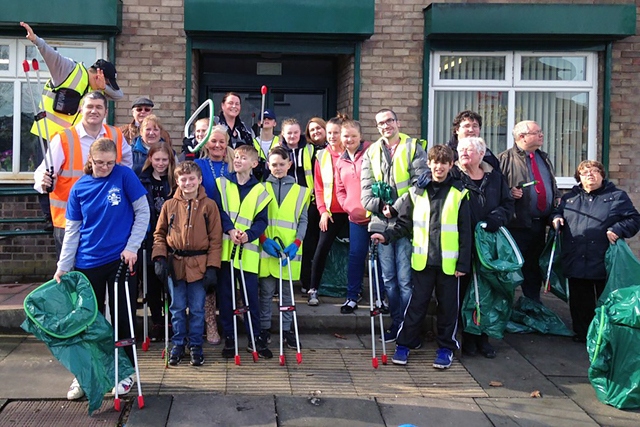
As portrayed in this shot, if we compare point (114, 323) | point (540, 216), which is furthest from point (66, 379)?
point (540, 216)

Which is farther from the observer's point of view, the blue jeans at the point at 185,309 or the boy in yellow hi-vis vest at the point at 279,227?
the boy in yellow hi-vis vest at the point at 279,227

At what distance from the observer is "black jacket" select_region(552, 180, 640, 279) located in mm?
5812

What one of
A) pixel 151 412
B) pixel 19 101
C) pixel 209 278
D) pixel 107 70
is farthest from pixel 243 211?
pixel 19 101

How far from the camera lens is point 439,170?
521 centimetres

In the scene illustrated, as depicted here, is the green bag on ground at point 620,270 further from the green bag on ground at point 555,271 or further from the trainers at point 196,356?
the trainers at point 196,356

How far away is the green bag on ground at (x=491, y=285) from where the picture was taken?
5379mm

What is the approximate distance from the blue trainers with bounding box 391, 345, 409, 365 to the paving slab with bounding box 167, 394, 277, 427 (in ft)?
4.08

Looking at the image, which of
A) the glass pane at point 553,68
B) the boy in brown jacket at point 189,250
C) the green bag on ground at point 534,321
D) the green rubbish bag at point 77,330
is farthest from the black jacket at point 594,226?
the green rubbish bag at point 77,330

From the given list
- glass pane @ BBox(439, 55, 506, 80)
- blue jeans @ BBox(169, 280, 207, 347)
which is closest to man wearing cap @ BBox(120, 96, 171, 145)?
blue jeans @ BBox(169, 280, 207, 347)

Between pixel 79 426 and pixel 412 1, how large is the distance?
5.99 meters

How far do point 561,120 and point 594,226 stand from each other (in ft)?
8.79

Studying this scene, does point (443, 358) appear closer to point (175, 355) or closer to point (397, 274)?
point (397, 274)

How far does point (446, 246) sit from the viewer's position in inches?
206

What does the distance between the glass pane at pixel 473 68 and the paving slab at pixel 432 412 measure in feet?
15.1
